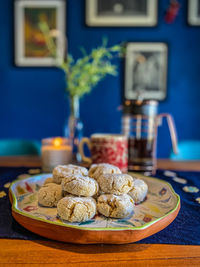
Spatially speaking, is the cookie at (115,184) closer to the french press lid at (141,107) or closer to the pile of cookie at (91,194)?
the pile of cookie at (91,194)

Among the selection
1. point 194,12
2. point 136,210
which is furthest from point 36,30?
point 136,210

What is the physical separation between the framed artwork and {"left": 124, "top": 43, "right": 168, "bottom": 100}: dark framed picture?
2.04ft

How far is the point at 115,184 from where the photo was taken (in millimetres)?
549

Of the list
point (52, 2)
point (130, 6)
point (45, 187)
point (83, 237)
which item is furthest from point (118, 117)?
point (83, 237)

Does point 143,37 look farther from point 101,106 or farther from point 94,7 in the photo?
point 101,106

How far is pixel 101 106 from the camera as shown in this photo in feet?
7.75

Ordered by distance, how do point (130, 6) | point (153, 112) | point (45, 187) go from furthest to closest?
point (130, 6)
point (153, 112)
point (45, 187)

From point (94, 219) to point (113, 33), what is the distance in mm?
2086

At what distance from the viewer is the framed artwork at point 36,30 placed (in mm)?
2268

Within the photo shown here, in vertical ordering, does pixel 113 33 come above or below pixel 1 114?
above

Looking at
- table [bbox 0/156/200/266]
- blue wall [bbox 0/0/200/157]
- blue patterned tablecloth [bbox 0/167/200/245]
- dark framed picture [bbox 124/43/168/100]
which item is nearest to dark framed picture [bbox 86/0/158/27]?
blue wall [bbox 0/0/200/157]

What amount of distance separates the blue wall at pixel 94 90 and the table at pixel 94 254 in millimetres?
1942

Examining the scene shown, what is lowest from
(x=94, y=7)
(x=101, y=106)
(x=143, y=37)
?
(x=101, y=106)

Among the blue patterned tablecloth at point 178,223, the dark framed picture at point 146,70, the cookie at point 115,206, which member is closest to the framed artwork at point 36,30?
the dark framed picture at point 146,70
